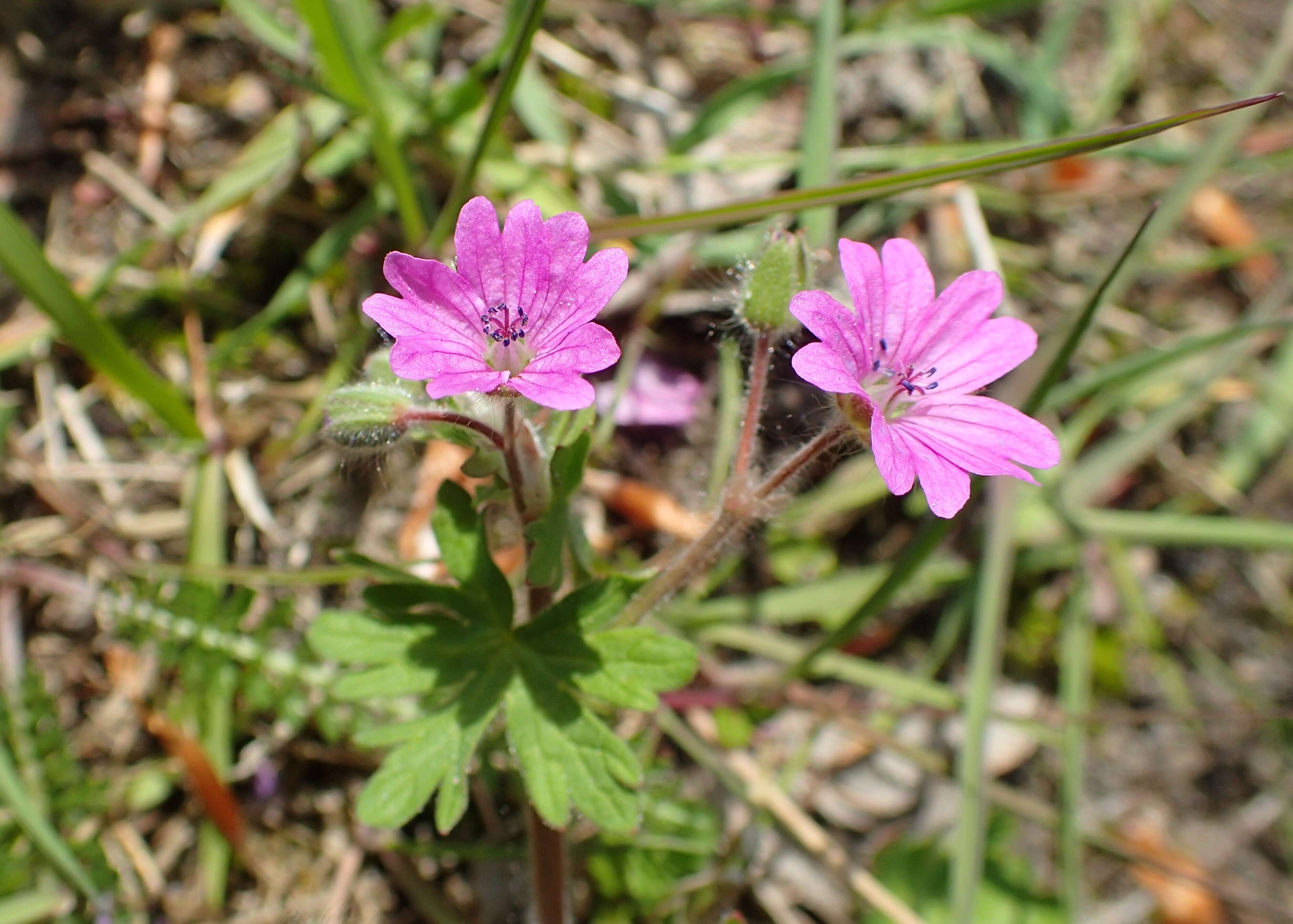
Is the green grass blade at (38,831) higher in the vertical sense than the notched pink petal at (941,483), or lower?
lower

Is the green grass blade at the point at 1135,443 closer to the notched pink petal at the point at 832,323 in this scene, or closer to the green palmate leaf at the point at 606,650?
the notched pink petal at the point at 832,323

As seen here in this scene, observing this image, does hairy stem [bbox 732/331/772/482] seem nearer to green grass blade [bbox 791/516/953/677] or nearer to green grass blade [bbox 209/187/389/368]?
green grass blade [bbox 791/516/953/677]

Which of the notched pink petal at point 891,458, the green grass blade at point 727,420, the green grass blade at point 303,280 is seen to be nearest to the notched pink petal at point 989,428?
the notched pink petal at point 891,458

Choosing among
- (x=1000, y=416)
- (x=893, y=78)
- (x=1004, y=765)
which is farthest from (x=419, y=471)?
(x=893, y=78)

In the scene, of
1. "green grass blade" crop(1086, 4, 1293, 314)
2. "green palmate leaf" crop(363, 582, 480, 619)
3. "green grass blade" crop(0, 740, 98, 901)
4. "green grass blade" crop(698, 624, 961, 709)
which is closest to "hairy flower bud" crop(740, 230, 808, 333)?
"green palmate leaf" crop(363, 582, 480, 619)

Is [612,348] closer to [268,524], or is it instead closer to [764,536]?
[764,536]

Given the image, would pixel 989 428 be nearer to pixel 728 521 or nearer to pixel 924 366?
pixel 924 366

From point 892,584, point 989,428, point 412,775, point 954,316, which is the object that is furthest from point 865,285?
point 412,775
